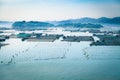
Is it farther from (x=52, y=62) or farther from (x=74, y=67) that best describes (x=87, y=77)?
(x=52, y=62)

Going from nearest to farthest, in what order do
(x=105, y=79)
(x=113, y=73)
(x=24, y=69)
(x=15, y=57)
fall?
(x=105, y=79) → (x=113, y=73) → (x=24, y=69) → (x=15, y=57)

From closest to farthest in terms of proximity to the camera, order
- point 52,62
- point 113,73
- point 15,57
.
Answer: point 113,73 < point 52,62 < point 15,57

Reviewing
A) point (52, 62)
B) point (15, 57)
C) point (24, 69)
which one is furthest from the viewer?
point (15, 57)

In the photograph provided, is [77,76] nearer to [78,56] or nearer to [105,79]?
[105,79]

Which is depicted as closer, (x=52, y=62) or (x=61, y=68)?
(x=61, y=68)

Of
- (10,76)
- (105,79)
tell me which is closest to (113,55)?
(105,79)

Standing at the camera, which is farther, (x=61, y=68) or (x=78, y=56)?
(x=78, y=56)

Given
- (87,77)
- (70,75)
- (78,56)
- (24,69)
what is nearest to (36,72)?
(24,69)

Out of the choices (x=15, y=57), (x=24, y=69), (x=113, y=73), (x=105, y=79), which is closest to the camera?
(x=105, y=79)
